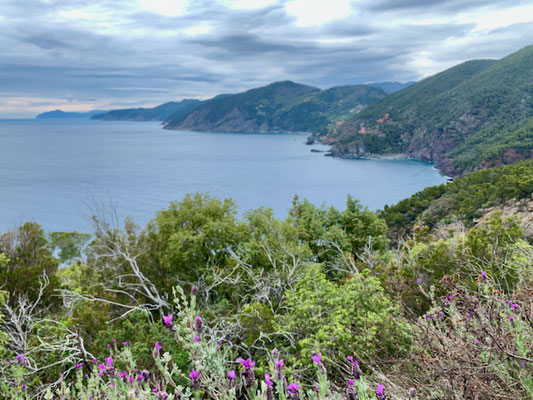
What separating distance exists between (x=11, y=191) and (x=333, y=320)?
89.0 m

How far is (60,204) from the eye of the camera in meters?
67.8

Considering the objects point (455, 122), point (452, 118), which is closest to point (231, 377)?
point (455, 122)

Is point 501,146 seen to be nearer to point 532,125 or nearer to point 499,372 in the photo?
point 532,125

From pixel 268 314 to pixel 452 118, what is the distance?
142 m

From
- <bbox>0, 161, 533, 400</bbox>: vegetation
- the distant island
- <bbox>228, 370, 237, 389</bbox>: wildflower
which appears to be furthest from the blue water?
<bbox>228, 370, 237, 389</bbox>: wildflower

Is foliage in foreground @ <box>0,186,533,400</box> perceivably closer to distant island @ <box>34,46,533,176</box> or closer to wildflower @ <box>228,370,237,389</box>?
wildflower @ <box>228,370,237,389</box>

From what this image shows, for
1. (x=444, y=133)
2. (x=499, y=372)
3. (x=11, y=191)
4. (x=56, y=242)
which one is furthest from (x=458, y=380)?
(x=444, y=133)

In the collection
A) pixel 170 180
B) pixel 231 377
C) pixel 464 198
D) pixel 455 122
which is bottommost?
pixel 170 180

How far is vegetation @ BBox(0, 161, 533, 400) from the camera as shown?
3.23 m

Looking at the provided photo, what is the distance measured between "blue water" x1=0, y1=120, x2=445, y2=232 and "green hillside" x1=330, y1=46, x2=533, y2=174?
434 inches

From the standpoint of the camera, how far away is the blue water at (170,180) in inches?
2569

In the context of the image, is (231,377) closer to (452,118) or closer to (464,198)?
(464,198)

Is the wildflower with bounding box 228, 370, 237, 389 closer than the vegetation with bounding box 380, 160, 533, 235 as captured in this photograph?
Yes

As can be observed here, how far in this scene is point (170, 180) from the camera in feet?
287
